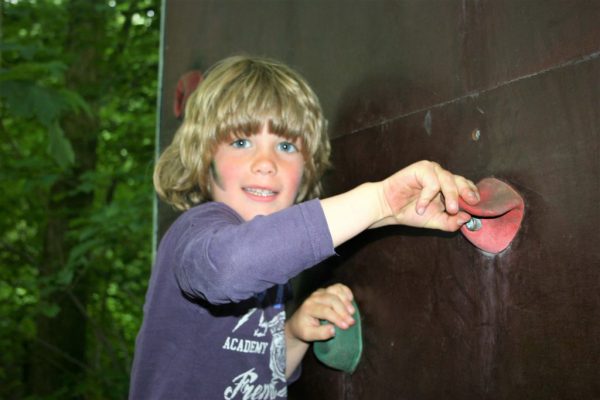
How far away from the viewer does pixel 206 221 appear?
4.27ft

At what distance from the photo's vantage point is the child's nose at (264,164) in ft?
5.04

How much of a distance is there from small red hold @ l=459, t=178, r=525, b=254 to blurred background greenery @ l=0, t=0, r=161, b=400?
2.44m

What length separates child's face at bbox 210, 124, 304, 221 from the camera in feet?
5.09

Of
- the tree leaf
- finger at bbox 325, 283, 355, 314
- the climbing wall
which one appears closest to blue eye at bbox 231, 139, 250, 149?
the climbing wall

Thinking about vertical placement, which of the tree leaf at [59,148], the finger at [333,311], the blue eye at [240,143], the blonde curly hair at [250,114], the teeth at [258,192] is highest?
the tree leaf at [59,148]

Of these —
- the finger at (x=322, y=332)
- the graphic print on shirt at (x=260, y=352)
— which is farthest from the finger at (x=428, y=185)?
the graphic print on shirt at (x=260, y=352)

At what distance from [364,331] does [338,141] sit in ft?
1.59

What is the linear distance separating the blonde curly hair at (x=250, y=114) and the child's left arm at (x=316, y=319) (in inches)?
13.3

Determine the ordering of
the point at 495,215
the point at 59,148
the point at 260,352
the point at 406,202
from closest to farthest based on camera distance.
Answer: the point at 495,215 < the point at 406,202 < the point at 260,352 < the point at 59,148

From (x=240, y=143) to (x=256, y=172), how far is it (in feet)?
0.29

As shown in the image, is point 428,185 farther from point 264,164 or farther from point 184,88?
point 184,88

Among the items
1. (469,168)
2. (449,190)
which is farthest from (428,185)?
(469,168)

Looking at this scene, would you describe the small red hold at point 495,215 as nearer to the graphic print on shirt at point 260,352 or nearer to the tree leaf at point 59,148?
the graphic print on shirt at point 260,352

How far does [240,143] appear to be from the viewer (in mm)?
1570
